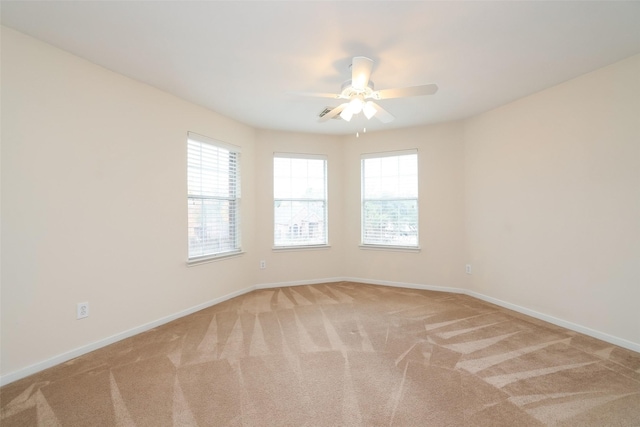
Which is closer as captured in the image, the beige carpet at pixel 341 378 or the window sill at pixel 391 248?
the beige carpet at pixel 341 378

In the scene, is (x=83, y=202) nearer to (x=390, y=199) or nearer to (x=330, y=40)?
(x=330, y=40)

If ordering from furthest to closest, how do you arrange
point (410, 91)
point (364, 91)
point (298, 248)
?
point (298, 248), point (364, 91), point (410, 91)

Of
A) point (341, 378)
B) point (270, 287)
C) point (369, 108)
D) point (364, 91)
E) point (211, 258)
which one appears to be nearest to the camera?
point (341, 378)

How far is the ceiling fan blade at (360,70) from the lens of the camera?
208 cm

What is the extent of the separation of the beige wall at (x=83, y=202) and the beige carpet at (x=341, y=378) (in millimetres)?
369

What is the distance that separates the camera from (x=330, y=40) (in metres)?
2.21

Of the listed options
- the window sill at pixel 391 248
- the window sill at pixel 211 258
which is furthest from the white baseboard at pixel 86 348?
the window sill at pixel 391 248

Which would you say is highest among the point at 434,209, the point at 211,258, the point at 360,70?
the point at 360,70

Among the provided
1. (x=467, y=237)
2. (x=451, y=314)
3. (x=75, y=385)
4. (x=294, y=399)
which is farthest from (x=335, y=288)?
(x=75, y=385)

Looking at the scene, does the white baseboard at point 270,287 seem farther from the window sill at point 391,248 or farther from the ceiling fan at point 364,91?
the ceiling fan at point 364,91

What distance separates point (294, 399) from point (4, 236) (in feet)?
7.67

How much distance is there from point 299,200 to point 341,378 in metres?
3.11

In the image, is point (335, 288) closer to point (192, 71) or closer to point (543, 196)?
point (543, 196)

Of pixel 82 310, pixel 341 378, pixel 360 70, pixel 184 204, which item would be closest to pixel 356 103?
pixel 360 70
